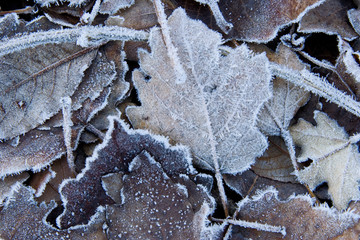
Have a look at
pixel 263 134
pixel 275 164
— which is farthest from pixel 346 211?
pixel 263 134

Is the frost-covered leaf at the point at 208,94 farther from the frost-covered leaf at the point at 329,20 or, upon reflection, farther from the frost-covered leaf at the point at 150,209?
the frost-covered leaf at the point at 329,20

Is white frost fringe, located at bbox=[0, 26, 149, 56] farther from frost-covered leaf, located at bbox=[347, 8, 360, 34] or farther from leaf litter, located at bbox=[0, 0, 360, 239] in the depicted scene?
frost-covered leaf, located at bbox=[347, 8, 360, 34]

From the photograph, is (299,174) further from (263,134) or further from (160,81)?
(160,81)

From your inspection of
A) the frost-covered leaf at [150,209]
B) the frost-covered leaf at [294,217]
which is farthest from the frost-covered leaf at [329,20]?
the frost-covered leaf at [150,209]

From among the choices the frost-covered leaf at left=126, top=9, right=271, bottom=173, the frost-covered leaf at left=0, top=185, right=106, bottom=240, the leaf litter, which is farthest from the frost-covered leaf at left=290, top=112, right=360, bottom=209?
the frost-covered leaf at left=0, top=185, right=106, bottom=240

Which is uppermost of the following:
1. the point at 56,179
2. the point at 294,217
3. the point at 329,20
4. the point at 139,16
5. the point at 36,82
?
the point at 139,16

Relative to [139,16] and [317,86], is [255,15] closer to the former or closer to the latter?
[317,86]

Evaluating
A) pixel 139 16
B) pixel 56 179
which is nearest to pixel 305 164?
pixel 139 16
